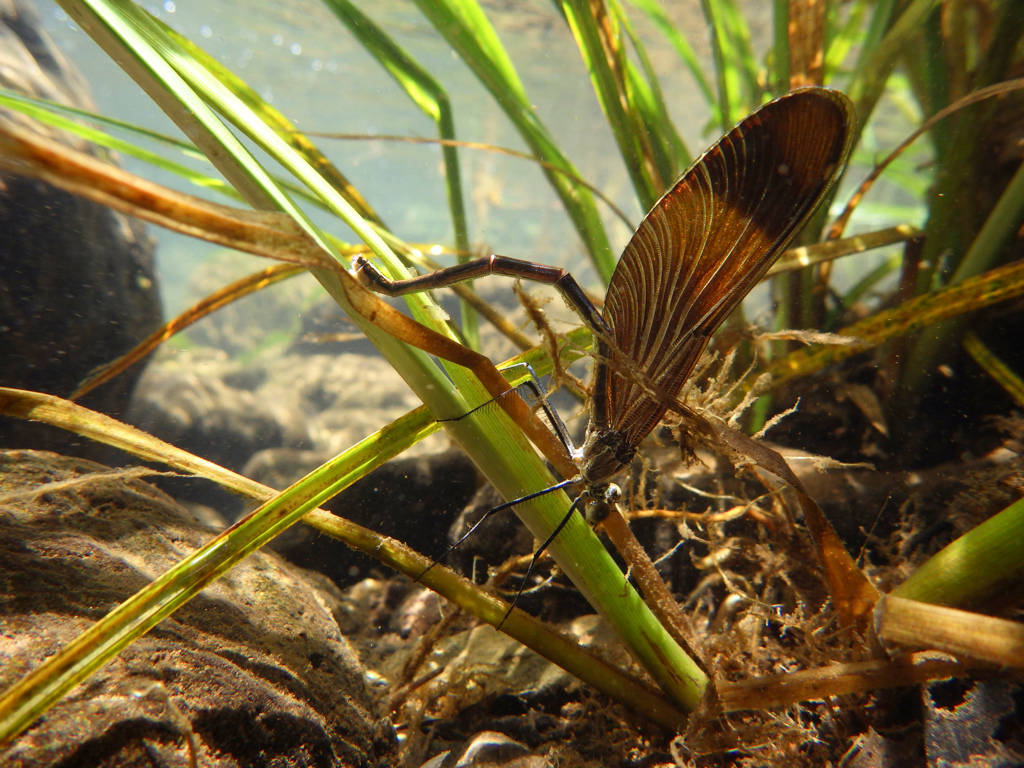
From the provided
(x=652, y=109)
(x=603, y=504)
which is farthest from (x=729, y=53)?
(x=603, y=504)

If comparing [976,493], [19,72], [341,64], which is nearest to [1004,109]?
[976,493]

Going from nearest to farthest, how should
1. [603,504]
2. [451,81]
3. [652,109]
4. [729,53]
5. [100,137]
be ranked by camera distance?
[603,504] → [100,137] → [652,109] → [729,53] → [451,81]

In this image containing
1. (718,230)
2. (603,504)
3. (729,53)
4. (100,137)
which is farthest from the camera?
(729,53)

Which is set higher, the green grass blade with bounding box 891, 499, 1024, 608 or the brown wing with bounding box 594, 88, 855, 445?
the brown wing with bounding box 594, 88, 855, 445

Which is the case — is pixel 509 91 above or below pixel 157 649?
above

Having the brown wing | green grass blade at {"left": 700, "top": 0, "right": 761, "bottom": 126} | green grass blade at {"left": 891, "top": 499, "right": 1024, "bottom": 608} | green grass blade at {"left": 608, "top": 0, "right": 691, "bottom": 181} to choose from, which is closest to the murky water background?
green grass blade at {"left": 700, "top": 0, "right": 761, "bottom": 126}

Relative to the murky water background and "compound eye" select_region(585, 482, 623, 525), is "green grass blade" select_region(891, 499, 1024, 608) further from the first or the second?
the murky water background

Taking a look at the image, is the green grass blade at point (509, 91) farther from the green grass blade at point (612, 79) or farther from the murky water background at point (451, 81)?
the murky water background at point (451, 81)

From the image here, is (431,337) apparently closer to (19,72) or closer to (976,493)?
(976,493)

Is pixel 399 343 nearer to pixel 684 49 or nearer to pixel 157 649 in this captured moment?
pixel 157 649

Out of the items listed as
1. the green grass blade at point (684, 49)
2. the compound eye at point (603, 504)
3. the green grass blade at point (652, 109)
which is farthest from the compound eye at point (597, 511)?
the green grass blade at point (684, 49)
